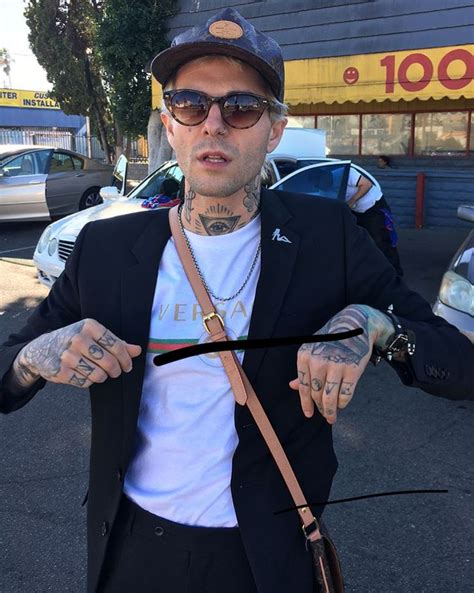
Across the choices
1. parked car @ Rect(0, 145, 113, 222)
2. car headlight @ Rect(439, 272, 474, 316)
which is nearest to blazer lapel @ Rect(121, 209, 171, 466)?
car headlight @ Rect(439, 272, 474, 316)

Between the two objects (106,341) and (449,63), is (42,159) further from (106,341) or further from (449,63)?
(106,341)

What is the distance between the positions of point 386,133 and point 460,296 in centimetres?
936

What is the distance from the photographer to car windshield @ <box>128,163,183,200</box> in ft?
22.1

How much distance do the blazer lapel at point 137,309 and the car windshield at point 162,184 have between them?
531 centimetres

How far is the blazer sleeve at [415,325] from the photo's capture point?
A: 4.16 ft

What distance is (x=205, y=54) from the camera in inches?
54.1

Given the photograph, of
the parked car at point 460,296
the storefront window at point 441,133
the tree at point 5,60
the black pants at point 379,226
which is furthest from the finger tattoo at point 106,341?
the tree at point 5,60

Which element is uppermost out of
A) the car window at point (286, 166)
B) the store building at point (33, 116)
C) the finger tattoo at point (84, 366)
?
the store building at point (33, 116)

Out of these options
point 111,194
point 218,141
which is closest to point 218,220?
point 218,141

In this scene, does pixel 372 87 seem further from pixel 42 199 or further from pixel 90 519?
pixel 90 519

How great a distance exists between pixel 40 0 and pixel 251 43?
55.6 feet

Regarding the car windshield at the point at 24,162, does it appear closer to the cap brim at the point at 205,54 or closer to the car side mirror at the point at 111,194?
the car side mirror at the point at 111,194

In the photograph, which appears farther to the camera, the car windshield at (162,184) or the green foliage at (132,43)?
the green foliage at (132,43)

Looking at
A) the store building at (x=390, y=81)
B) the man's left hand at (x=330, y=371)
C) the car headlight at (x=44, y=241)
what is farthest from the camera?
the store building at (x=390, y=81)
